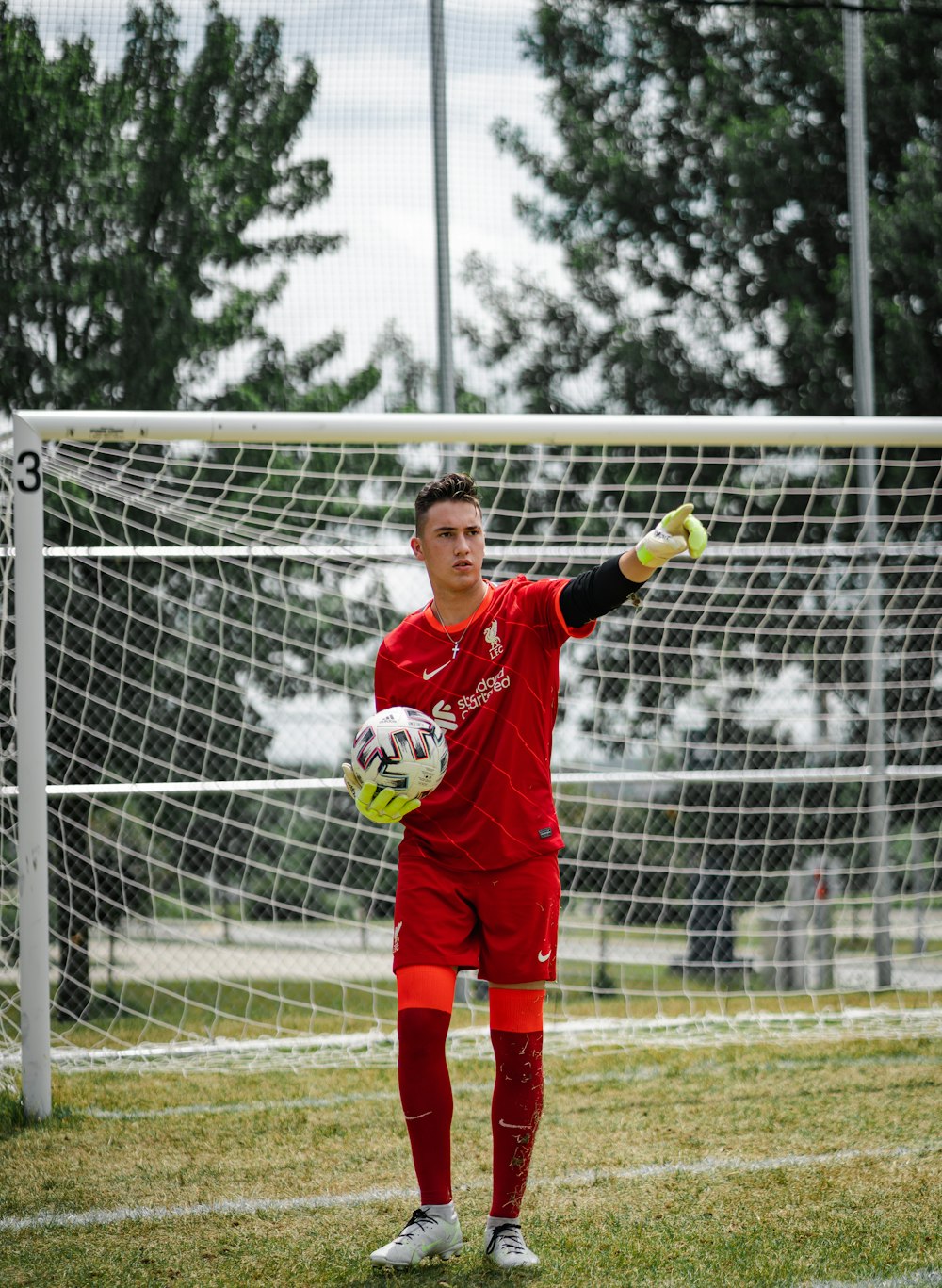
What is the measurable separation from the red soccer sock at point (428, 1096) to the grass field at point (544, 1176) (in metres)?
0.21

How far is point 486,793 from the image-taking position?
3172 mm

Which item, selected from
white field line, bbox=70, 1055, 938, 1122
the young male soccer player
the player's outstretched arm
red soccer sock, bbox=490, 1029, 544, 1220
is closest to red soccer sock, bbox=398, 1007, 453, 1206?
the young male soccer player

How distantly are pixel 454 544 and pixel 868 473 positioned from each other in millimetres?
6506

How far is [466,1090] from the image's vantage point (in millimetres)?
5207

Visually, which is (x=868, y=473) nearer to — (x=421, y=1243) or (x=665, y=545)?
(x=665, y=545)

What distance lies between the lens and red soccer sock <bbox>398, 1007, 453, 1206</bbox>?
307cm

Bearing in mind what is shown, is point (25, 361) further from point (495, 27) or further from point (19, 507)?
point (19, 507)

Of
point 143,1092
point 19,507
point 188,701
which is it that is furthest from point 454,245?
point 143,1092

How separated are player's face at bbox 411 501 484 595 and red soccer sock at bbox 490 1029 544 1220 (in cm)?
112

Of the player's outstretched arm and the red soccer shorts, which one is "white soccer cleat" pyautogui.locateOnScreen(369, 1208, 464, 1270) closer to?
the red soccer shorts

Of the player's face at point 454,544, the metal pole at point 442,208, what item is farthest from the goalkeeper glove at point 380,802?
the metal pole at point 442,208

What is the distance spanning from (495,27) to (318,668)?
4577mm

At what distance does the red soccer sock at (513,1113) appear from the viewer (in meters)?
3.08

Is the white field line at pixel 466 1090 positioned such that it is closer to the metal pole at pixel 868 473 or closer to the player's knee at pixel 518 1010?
the metal pole at pixel 868 473
